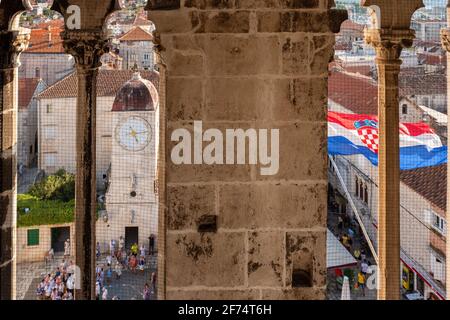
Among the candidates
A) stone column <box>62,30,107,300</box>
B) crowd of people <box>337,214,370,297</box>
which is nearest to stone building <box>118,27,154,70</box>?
crowd of people <box>337,214,370,297</box>

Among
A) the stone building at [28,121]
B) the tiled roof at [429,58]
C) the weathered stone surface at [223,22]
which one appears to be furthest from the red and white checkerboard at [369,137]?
the stone building at [28,121]

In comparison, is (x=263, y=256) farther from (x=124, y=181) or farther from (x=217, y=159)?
(x=124, y=181)

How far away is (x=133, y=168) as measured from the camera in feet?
52.4

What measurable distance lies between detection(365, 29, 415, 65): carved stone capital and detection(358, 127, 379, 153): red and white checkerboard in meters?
5.93

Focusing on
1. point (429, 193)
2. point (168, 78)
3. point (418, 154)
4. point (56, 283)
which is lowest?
point (56, 283)

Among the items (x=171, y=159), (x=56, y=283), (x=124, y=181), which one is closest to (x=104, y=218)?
(x=124, y=181)

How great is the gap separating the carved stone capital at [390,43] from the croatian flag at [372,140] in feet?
18.8

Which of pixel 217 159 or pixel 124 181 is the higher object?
pixel 217 159

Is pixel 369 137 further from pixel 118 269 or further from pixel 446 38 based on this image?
pixel 118 269

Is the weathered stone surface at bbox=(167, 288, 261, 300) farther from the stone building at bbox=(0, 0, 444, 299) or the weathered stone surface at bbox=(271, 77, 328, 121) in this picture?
the weathered stone surface at bbox=(271, 77, 328, 121)

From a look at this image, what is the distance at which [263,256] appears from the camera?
106 inches

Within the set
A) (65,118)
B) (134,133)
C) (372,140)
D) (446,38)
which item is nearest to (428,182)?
(372,140)

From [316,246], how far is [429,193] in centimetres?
1164

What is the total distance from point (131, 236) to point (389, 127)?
13.8 metres
